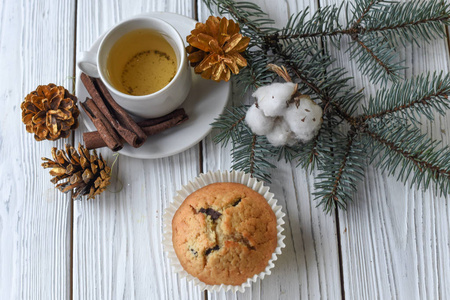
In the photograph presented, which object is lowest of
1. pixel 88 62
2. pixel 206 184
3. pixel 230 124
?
pixel 206 184


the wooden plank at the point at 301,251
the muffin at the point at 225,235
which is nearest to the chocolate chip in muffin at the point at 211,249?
the muffin at the point at 225,235

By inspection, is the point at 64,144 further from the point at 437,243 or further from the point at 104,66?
the point at 437,243

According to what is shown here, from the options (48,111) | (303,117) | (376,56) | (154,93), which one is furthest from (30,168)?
(376,56)

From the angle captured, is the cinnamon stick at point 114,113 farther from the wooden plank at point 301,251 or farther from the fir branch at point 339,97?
the wooden plank at point 301,251

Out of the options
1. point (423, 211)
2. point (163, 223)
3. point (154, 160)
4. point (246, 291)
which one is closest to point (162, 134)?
point (154, 160)

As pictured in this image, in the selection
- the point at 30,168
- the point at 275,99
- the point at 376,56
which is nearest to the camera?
the point at 275,99

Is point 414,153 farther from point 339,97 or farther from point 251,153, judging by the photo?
point 251,153

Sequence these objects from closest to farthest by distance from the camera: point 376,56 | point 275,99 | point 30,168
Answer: point 275,99 → point 376,56 → point 30,168
